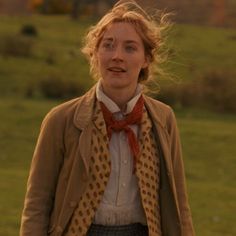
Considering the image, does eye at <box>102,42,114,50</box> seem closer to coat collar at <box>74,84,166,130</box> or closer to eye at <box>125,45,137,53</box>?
eye at <box>125,45,137,53</box>

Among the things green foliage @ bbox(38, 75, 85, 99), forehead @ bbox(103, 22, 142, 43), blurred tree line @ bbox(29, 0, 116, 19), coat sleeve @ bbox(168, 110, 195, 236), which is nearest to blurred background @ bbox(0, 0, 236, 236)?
green foliage @ bbox(38, 75, 85, 99)

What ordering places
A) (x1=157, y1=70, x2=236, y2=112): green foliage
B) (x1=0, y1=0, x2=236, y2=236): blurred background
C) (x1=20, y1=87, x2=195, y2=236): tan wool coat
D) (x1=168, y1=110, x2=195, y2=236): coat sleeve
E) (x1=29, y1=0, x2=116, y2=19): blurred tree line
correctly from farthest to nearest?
1. (x1=29, y1=0, x2=116, y2=19): blurred tree line
2. (x1=157, y1=70, x2=236, y2=112): green foliage
3. (x1=0, y1=0, x2=236, y2=236): blurred background
4. (x1=168, y1=110, x2=195, y2=236): coat sleeve
5. (x1=20, y1=87, x2=195, y2=236): tan wool coat

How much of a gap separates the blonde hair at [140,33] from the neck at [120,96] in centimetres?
13

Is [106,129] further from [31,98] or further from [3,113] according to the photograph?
[31,98]

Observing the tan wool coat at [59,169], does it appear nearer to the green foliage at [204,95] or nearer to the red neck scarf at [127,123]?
the red neck scarf at [127,123]

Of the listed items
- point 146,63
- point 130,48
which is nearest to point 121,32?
point 130,48

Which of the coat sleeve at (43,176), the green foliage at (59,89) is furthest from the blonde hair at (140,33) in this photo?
the green foliage at (59,89)

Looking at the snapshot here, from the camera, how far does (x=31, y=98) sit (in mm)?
27000

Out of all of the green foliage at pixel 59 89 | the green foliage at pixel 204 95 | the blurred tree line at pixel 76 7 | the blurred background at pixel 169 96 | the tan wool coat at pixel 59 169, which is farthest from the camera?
the blurred tree line at pixel 76 7

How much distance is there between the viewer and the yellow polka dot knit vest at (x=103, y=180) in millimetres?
3885

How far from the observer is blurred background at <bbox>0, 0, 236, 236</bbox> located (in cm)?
1217

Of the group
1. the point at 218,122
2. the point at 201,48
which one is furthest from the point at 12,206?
the point at 201,48

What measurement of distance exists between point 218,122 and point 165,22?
63.9 feet

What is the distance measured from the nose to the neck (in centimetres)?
15
